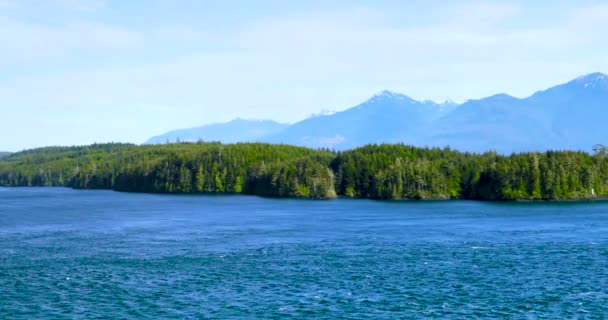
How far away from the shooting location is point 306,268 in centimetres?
7150

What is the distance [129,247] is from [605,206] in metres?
121

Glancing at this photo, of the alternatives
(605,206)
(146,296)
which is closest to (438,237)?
(146,296)

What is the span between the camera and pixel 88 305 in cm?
5512

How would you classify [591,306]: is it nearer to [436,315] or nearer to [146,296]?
[436,315]

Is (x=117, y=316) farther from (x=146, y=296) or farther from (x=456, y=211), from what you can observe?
(x=456, y=211)

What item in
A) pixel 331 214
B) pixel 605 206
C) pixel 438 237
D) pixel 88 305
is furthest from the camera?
pixel 605 206

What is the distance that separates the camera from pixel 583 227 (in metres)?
109

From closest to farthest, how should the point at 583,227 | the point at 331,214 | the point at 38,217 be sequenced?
the point at 583,227 → the point at 38,217 → the point at 331,214

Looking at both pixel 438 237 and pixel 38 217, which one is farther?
pixel 38 217

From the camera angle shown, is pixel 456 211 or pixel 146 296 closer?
pixel 146 296

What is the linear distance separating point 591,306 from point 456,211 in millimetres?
95470

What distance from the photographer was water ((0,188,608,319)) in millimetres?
54344

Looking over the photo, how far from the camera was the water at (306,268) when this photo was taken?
178 feet

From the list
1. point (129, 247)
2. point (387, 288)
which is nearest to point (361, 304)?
point (387, 288)
